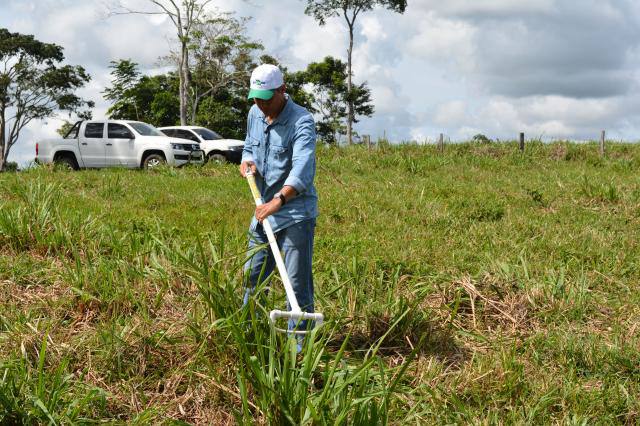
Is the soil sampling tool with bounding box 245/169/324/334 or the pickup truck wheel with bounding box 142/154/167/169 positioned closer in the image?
the soil sampling tool with bounding box 245/169/324/334

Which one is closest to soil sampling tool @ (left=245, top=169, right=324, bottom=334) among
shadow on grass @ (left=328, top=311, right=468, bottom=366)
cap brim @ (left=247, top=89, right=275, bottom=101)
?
cap brim @ (left=247, top=89, right=275, bottom=101)

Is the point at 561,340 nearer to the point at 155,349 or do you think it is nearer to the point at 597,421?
the point at 597,421

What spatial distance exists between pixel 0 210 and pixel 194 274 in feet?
9.88

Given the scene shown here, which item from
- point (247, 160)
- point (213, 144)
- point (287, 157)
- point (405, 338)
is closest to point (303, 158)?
point (287, 157)

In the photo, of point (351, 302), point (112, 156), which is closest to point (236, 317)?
point (351, 302)

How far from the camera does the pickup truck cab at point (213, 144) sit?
19.6m

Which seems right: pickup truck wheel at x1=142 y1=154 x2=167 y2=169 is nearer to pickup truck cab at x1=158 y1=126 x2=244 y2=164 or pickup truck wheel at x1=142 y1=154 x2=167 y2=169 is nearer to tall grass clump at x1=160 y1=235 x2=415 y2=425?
pickup truck cab at x1=158 y1=126 x2=244 y2=164

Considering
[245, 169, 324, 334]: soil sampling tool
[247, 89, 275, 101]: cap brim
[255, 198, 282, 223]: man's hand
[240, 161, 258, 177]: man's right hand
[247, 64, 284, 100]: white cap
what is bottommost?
[245, 169, 324, 334]: soil sampling tool

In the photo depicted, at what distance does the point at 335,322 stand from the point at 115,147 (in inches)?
614

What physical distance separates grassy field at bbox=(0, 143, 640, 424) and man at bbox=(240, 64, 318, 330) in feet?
0.71

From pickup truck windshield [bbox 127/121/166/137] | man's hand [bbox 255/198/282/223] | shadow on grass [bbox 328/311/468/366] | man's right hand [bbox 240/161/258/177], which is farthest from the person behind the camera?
pickup truck windshield [bbox 127/121/166/137]

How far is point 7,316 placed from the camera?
204 inches

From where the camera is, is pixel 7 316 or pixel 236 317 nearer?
pixel 236 317

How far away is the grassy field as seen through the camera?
13.4ft
